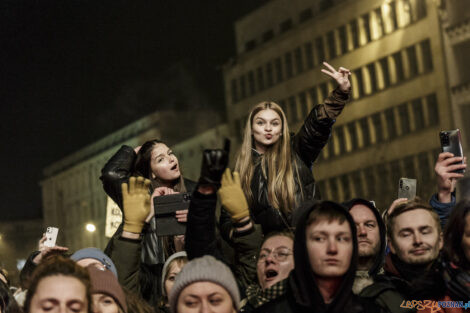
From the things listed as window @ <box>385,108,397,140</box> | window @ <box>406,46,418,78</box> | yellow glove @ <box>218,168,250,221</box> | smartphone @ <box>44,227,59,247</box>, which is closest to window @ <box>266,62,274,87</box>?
window @ <box>385,108,397,140</box>

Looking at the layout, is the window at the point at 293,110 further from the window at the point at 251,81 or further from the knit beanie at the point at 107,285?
the knit beanie at the point at 107,285

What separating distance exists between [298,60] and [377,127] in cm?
838

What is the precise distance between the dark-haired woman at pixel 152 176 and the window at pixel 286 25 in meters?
53.9

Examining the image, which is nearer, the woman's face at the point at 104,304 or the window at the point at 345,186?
the woman's face at the point at 104,304

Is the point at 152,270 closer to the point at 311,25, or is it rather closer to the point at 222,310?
the point at 222,310

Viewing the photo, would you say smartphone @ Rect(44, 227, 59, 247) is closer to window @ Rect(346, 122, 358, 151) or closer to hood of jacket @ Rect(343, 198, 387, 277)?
hood of jacket @ Rect(343, 198, 387, 277)

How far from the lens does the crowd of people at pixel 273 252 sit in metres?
5.88

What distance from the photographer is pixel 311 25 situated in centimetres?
5953

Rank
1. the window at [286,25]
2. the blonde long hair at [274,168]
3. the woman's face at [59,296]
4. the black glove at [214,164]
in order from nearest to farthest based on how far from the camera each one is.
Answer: the woman's face at [59,296]
the black glove at [214,164]
the blonde long hair at [274,168]
the window at [286,25]

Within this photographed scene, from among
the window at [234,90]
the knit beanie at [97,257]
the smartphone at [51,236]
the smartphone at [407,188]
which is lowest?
the knit beanie at [97,257]

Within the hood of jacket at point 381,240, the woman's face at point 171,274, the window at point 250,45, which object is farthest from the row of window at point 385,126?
the woman's face at point 171,274

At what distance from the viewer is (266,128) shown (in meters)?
8.68

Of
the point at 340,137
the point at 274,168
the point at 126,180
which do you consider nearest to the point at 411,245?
the point at 274,168

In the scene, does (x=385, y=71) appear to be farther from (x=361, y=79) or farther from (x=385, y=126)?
(x=385, y=126)
